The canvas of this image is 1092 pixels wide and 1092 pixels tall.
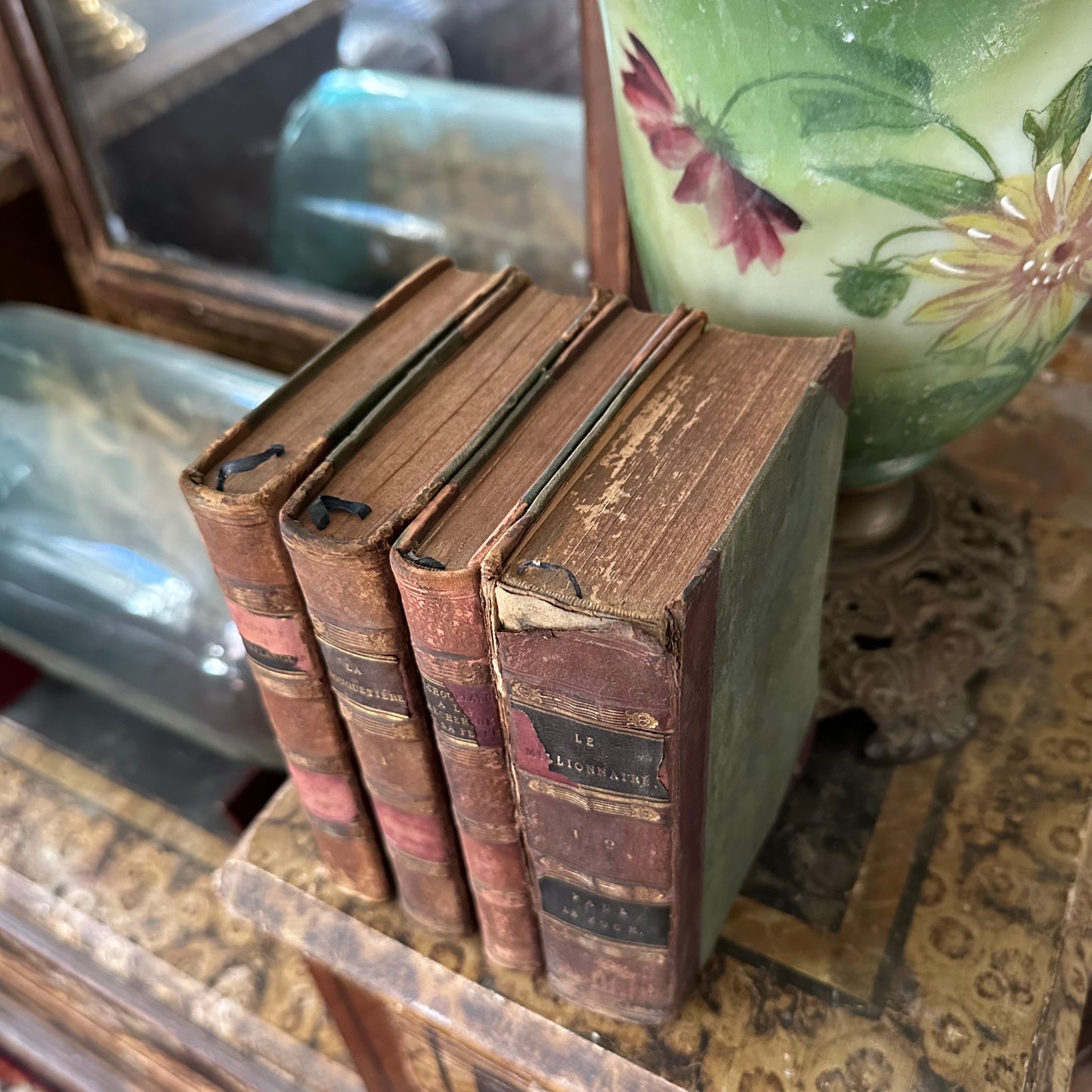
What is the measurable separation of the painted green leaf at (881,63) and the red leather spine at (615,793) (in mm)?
229

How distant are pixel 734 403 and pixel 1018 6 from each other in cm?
19

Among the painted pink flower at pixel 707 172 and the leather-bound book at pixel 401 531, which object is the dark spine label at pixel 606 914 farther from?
the painted pink flower at pixel 707 172

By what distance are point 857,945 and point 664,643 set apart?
0.32m

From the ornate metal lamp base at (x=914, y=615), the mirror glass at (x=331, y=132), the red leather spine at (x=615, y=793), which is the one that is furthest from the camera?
the mirror glass at (x=331, y=132)

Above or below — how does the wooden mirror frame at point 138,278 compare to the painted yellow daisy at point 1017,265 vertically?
below

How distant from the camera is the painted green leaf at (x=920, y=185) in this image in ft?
1.43

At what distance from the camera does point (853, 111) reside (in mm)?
426

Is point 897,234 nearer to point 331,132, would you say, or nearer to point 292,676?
point 292,676

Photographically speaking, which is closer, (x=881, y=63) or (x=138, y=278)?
(x=881, y=63)

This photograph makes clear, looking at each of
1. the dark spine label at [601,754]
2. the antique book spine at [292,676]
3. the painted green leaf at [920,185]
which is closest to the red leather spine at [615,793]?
the dark spine label at [601,754]

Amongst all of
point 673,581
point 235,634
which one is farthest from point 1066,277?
point 235,634

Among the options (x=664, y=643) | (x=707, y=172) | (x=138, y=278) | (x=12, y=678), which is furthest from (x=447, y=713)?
(x=138, y=278)

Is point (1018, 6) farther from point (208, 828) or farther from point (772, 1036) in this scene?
point (208, 828)

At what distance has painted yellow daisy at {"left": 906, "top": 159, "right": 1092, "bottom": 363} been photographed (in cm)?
45
